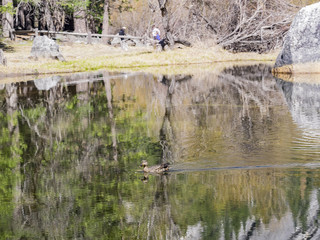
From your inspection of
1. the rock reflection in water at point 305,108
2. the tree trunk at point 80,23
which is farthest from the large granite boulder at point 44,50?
the rock reflection in water at point 305,108

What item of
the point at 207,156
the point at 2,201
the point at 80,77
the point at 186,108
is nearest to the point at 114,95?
the point at 186,108

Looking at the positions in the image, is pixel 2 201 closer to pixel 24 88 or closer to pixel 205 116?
pixel 205 116

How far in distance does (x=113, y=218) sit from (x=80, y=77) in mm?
21032

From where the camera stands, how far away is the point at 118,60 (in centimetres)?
3406

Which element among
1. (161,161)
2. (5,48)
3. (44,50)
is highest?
A: (161,161)

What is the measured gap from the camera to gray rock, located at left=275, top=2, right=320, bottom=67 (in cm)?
2273

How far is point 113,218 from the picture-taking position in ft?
22.3

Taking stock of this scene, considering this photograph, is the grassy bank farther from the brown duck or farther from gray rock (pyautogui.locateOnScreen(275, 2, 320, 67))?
the brown duck

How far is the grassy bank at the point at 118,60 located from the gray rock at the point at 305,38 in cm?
712

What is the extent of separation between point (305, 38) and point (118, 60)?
1377cm

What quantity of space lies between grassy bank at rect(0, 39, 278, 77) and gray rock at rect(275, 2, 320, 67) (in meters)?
7.12

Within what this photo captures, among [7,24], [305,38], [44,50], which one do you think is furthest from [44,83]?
[7,24]

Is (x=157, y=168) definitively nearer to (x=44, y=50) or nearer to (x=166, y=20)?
(x=44, y=50)

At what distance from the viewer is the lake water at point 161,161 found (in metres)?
6.52
